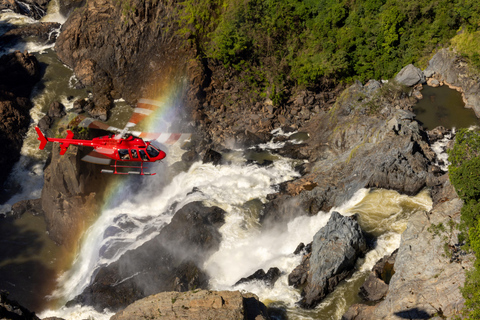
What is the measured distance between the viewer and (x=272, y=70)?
1467 inches

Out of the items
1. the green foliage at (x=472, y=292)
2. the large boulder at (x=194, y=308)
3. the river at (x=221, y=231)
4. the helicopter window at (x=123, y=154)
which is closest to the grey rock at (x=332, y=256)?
the river at (x=221, y=231)

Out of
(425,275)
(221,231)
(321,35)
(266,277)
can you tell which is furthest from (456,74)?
(266,277)

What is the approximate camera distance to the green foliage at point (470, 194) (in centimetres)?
1367

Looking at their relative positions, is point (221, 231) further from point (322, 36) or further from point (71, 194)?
point (322, 36)

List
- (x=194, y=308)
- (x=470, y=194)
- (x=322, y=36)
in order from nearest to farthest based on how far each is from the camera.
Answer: (x=194, y=308) < (x=470, y=194) < (x=322, y=36)

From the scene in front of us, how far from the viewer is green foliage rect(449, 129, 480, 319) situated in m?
13.7

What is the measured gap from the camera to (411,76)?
105 feet

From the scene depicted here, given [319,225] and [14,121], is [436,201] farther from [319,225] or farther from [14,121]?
[14,121]

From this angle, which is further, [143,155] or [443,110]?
[443,110]

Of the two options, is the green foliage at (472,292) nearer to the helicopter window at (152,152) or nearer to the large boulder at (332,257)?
the large boulder at (332,257)

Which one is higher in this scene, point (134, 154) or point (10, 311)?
point (134, 154)

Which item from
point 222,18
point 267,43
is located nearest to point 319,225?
point 267,43

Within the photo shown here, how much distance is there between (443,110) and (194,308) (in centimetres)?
2614

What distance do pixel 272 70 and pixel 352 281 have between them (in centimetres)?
2454
